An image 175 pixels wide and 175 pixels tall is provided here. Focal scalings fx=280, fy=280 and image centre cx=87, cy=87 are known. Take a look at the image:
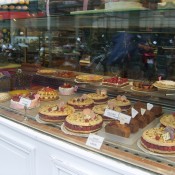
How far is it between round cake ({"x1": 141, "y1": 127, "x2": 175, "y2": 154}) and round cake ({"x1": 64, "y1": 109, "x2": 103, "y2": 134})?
0.32 m

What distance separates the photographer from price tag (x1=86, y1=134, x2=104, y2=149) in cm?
151

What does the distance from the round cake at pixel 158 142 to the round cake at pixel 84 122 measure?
317 millimetres

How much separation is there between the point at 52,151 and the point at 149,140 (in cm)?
59

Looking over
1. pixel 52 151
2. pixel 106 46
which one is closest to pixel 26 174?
pixel 52 151

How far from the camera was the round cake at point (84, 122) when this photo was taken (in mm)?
1644

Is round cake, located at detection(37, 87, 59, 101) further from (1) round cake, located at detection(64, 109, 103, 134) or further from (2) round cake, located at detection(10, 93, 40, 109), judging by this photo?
(1) round cake, located at detection(64, 109, 103, 134)

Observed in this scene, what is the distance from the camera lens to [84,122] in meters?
1.66

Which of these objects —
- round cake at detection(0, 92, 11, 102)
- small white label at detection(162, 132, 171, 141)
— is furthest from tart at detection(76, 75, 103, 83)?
small white label at detection(162, 132, 171, 141)

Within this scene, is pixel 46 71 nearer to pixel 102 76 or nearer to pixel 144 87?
pixel 102 76

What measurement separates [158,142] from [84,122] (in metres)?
0.46

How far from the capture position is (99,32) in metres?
Answer: 2.89

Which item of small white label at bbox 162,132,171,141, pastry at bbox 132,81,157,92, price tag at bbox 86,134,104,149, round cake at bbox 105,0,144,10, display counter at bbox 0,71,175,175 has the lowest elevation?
display counter at bbox 0,71,175,175

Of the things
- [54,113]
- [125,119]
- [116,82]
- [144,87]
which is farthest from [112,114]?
[116,82]

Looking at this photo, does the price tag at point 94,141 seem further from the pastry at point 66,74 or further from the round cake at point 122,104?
the pastry at point 66,74
